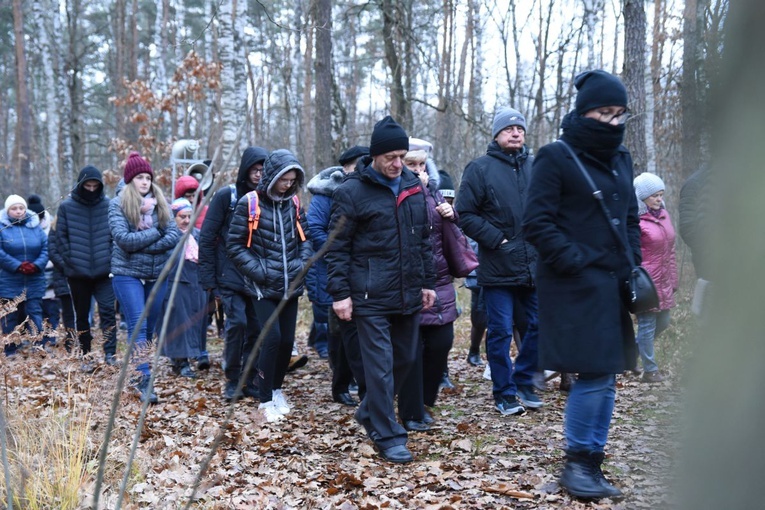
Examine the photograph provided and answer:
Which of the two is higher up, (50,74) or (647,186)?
(50,74)

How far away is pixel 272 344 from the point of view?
249 inches

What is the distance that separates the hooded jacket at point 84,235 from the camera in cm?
Result: 812

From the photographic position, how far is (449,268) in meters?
6.20

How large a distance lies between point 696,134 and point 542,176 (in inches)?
112

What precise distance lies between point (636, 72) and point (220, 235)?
6950mm

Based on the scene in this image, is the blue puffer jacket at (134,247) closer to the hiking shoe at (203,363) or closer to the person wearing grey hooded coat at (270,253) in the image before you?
the person wearing grey hooded coat at (270,253)

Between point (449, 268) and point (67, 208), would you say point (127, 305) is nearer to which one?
point (67, 208)

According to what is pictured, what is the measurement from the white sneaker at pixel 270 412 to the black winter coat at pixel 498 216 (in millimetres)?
2080

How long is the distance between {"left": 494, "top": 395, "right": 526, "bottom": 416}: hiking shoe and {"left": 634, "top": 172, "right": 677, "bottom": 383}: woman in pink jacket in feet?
5.73

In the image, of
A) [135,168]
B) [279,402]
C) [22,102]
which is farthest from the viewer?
[22,102]

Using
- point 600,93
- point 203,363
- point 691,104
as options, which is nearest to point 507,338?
point 600,93

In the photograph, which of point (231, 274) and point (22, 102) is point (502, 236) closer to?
point (231, 274)

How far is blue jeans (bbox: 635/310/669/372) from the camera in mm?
7098

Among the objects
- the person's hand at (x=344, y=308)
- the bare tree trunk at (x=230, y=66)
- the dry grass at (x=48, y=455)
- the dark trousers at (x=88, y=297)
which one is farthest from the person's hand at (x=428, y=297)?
the bare tree trunk at (x=230, y=66)
